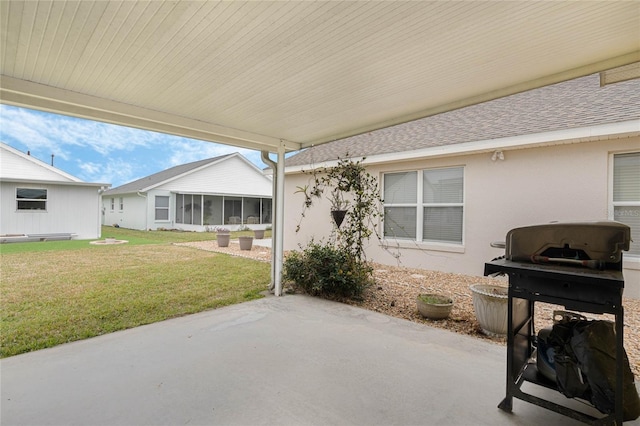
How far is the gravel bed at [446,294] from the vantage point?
3.88m

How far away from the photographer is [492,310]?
368 cm

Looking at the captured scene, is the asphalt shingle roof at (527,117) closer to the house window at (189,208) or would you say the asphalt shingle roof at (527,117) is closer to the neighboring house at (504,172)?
the neighboring house at (504,172)

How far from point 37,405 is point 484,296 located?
4.35m

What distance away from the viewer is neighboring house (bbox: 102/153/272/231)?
1888cm

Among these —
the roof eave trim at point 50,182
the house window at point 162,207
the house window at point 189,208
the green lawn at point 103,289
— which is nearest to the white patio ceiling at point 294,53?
the green lawn at point 103,289

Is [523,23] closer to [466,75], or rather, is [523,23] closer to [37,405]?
[466,75]

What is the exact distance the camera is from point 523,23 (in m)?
2.36

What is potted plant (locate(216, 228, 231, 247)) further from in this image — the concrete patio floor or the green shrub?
the concrete patio floor

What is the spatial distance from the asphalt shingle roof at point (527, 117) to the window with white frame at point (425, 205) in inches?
30.4

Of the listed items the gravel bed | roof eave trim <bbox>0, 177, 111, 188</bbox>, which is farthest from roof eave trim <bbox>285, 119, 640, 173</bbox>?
roof eave trim <bbox>0, 177, 111, 188</bbox>

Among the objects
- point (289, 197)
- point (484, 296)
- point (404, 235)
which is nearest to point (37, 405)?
point (484, 296)

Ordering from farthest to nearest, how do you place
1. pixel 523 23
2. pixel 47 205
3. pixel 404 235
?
pixel 47 205
pixel 404 235
pixel 523 23

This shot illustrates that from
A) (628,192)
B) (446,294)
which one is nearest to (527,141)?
(628,192)

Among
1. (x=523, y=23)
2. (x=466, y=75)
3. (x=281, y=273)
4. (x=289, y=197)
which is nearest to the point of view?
(x=523, y=23)
